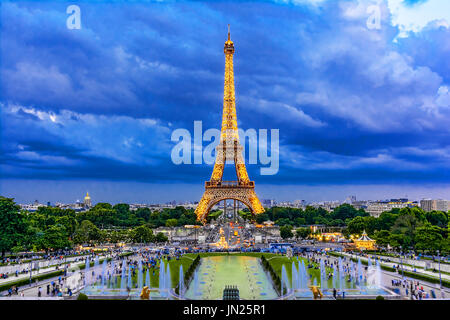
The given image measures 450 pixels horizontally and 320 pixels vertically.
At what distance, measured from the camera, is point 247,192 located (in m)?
52.6

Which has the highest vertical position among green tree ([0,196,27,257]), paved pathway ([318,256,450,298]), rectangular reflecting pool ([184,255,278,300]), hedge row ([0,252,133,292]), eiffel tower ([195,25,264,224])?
eiffel tower ([195,25,264,224])

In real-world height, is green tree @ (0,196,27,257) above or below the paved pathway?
above

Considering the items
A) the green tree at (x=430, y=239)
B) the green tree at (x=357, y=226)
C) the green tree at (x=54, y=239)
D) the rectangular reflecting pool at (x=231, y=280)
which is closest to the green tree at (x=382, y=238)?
the green tree at (x=430, y=239)

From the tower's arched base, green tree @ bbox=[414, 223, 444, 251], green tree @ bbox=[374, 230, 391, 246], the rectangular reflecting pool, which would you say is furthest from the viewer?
the tower's arched base

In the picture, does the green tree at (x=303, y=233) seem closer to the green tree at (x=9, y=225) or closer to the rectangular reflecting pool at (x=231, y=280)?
the rectangular reflecting pool at (x=231, y=280)

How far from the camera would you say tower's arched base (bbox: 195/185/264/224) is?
52.2m

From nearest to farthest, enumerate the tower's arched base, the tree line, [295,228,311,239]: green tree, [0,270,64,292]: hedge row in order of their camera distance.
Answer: [0,270,64,292]: hedge row → the tree line → [295,228,311,239]: green tree → the tower's arched base

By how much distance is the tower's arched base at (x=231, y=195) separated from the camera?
52244 mm

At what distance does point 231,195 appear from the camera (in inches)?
2072

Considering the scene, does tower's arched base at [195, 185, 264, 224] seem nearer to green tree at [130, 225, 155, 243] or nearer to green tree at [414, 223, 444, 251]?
green tree at [130, 225, 155, 243]

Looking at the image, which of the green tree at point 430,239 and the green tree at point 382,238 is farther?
the green tree at point 382,238

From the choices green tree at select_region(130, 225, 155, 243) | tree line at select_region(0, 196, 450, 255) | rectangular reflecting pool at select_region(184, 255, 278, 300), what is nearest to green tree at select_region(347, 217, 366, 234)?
tree line at select_region(0, 196, 450, 255)

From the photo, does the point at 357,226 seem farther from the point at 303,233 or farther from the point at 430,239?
the point at 430,239
